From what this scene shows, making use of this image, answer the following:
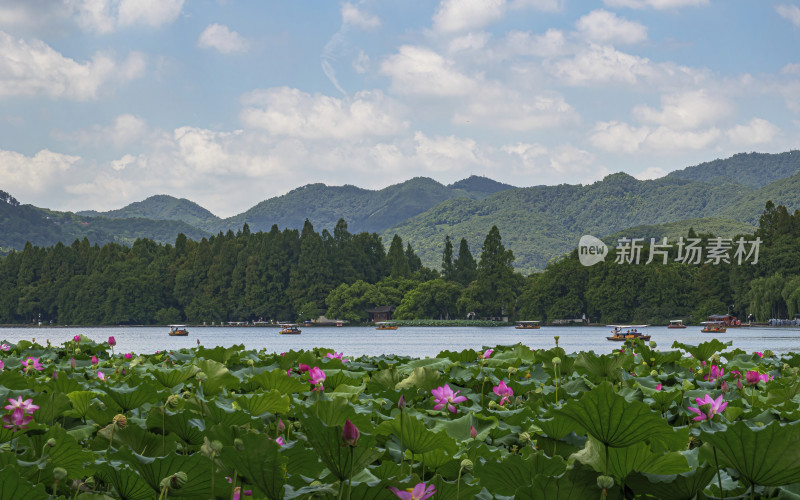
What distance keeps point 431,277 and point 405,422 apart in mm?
103736

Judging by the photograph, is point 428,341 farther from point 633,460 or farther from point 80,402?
point 633,460

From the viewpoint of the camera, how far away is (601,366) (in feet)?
15.3

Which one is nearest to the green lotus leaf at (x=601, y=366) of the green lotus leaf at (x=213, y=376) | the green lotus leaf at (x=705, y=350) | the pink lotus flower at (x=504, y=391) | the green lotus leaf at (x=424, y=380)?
the pink lotus flower at (x=504, y=391)

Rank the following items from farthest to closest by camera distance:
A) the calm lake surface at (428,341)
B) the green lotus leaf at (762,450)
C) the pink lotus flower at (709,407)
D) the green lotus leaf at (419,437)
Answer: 1. the calm lake surface at (428,341)
2. the pink lotus flower at (709,407)
3. the green lotus leaf at (419,437)
4. the green lotus leaf at (762,450)

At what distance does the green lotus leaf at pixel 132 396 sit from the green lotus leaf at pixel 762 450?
2283mm

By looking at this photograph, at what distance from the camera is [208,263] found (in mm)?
106938

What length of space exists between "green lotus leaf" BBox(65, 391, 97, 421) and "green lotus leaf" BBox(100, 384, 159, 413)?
82 mm

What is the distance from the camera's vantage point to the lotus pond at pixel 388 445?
5.46 ft

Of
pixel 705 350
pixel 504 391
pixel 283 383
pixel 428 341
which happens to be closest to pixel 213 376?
pixel 283 383

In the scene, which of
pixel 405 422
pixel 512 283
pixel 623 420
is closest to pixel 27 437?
pixel 405 422

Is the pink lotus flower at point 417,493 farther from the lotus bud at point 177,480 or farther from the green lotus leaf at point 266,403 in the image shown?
the green lotus leaf at point 266,403

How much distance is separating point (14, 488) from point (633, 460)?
55.0 inches

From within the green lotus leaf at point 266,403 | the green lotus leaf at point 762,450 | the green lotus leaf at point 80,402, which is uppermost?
the green lotus leaf at point 762,450

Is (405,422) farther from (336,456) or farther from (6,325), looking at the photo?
(6,325)
